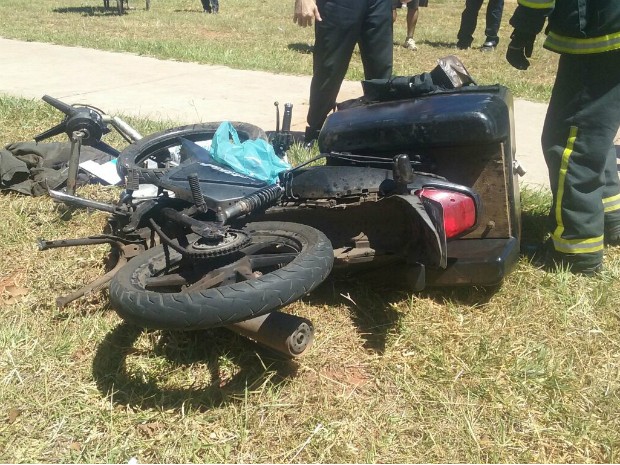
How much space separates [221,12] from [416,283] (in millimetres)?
15560

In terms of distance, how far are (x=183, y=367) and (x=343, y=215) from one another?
0.91 m

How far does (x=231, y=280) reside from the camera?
2455 mm

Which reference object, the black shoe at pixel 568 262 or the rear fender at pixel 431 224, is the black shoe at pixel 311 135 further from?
the rear fender at pixel 431 224

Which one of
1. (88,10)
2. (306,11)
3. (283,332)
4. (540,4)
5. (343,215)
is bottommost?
(88,10)

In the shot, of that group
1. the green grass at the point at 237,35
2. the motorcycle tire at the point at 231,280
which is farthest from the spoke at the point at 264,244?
the green grass at the point at 237,35

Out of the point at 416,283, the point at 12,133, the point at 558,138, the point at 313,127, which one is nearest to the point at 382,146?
the point at 416,283

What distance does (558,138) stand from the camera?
10.7 ft

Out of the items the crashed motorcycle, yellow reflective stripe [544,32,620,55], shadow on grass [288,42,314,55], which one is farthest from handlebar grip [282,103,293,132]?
shadow on grass [288,42,314,55]

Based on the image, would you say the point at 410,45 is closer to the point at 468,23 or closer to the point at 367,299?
the point at 468,23

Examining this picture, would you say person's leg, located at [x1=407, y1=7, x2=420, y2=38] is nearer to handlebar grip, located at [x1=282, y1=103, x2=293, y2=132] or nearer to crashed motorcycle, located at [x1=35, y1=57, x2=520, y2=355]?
handlebar grip, located at [x1=282, y1=103, x2=293, y2=132]


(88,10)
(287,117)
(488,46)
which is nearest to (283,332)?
(287,117)

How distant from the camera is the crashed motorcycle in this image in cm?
243

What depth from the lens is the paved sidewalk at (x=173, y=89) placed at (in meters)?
6.10

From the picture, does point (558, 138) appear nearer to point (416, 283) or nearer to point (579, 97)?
point (579, 97)
